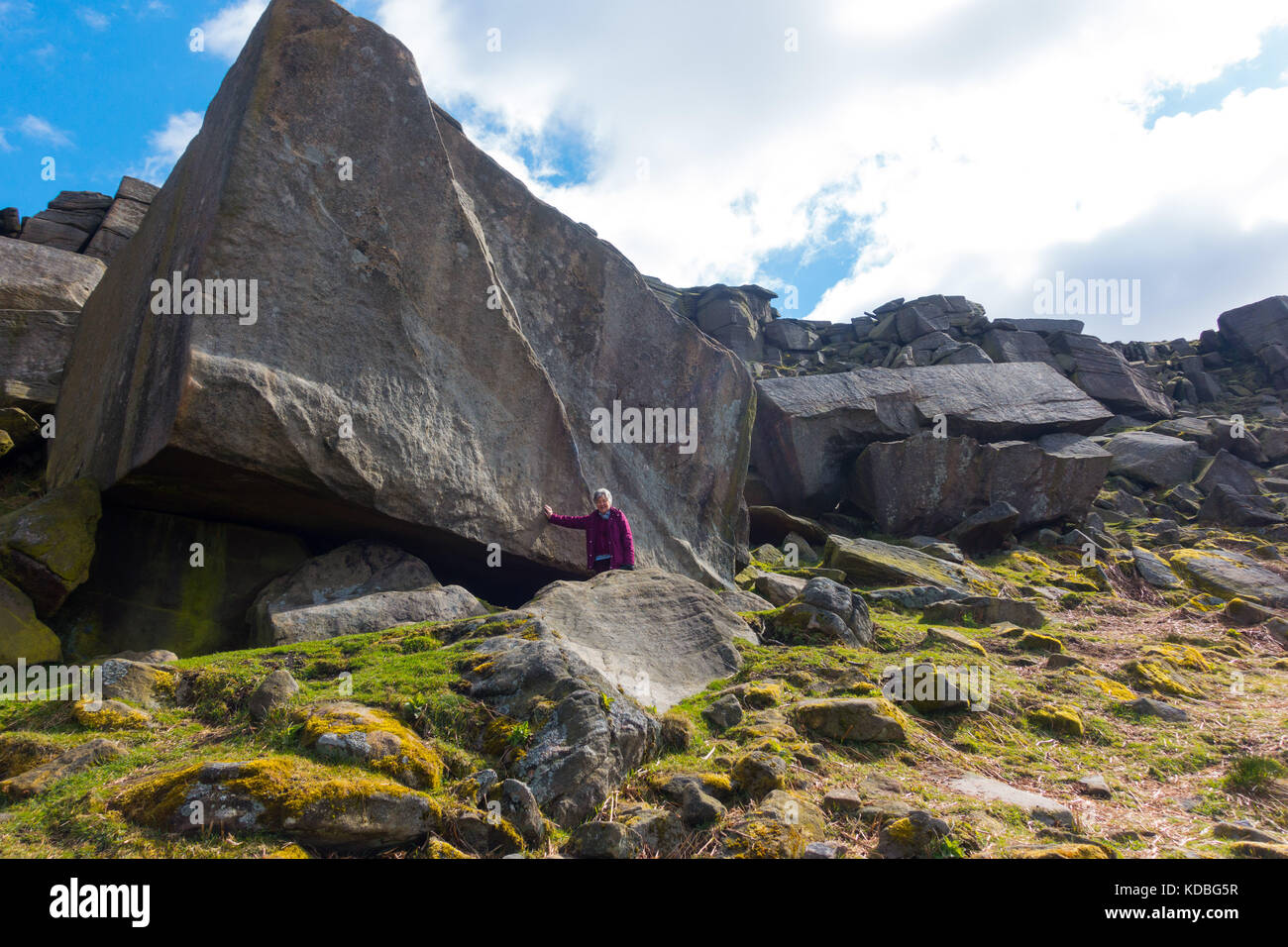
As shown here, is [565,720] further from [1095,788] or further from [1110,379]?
[1110,379]

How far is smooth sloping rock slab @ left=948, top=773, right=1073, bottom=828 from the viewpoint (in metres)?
5.10

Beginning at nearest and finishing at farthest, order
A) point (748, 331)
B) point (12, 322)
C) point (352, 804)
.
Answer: point (352, 804) < point (12, 322) < point (748, 331)

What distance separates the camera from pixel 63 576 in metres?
7.86

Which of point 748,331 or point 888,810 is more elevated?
point 748,331

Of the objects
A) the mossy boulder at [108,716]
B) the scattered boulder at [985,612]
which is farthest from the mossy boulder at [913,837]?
the scattered boulder at [985,612]

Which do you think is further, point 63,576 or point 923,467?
point 923,467

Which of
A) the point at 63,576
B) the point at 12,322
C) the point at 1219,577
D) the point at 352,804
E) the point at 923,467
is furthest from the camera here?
the point at 923,467

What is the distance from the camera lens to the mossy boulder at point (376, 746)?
14.7 feet

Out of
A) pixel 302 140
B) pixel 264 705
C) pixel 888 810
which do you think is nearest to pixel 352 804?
pixel 264 705

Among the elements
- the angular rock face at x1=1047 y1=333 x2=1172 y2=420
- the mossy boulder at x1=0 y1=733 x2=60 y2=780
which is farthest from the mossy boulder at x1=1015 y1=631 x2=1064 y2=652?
the angular rock face at x1=1047 y1=333 x2=1172 y2=420

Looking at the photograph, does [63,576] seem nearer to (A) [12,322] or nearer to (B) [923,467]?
(A) [12,322]

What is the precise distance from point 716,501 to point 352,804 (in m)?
10.2

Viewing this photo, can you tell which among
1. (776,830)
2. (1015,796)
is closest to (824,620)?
(1015,796)

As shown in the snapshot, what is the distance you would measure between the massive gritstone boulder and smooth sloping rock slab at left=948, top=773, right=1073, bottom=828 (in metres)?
12.8
